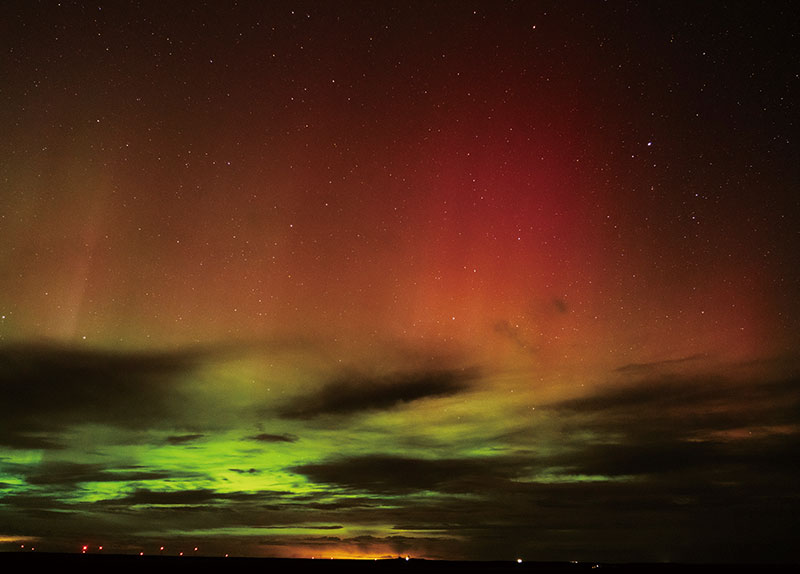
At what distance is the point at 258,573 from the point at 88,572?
16.4 m

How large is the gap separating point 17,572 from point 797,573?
85572mm

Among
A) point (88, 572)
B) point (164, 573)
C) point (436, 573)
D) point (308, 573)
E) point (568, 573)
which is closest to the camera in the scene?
point (88, 572)

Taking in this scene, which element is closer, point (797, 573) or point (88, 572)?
point (88, 572)

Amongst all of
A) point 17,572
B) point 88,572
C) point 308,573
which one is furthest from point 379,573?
point 17,572

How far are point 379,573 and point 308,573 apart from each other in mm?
6924

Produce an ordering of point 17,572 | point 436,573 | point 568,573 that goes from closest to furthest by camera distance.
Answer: point 17,572 → point 436,573 → point 568,573

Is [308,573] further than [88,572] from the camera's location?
Yes

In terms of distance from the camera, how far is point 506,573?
84.2 meters

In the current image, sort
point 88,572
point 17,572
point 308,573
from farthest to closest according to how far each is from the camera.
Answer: point 308,573
point 88,572
point 17,572

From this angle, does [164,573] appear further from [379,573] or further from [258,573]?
[379,573]

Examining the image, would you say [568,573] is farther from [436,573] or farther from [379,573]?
[379,573]

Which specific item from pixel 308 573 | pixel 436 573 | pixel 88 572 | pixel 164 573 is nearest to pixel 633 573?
pixel 436 573

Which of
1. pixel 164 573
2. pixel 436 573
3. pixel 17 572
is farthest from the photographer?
pixel 436 573

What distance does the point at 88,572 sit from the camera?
57.6 meters
